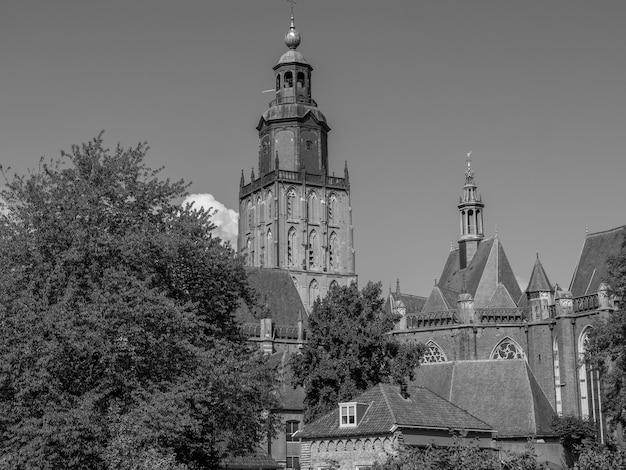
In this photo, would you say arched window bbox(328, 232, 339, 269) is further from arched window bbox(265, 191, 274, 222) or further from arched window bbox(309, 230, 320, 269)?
arched window bbox(265, 191, 274, 222)

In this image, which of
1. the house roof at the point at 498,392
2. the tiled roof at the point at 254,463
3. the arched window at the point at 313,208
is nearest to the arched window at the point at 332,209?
the arched window at the point at 313,208

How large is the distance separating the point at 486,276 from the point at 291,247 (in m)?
22.8

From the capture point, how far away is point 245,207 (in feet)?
310

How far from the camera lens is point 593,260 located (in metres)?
64.5

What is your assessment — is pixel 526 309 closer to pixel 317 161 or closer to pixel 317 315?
pixel 317 315

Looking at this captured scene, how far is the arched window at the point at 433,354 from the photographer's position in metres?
68.9

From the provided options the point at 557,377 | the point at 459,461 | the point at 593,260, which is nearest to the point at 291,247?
the point at 593,260

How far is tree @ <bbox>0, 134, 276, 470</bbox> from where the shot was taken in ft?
89.6

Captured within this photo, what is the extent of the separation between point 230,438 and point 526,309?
1535 inches

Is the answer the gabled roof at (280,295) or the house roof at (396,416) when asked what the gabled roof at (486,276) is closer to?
the gabled roof at (280,295)

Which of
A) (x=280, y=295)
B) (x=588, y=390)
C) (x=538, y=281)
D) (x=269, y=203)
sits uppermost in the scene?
(x=269, y=203)

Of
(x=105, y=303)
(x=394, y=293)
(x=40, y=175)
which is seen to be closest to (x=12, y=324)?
(x=105, y=303)

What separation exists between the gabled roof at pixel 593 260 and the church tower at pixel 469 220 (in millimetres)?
11432

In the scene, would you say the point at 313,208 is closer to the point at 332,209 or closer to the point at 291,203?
the point at 332,209
